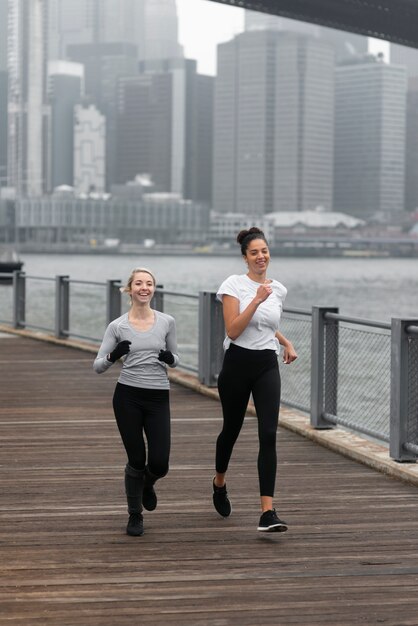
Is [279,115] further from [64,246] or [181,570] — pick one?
[181,570]

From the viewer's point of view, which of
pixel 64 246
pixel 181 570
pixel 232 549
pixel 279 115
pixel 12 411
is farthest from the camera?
pixel 279 115

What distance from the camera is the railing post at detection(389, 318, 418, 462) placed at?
25.6 feet

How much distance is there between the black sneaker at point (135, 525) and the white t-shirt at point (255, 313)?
0.99 metres

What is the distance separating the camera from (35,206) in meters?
158

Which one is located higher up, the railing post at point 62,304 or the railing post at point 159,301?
the railing post at point 159,301

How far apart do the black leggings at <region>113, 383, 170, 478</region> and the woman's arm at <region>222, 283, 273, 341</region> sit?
1.50ft

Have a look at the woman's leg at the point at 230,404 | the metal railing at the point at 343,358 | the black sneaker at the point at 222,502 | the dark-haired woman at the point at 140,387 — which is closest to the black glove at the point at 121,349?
the dark-haired woman at the point at 140,387

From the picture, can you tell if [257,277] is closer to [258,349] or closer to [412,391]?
[258,349]

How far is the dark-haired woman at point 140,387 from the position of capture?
5.76m

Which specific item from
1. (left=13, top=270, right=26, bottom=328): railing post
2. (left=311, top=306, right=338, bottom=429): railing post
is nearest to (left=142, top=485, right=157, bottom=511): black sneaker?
(left=311, top=306, right=338, bottom=429): railing post

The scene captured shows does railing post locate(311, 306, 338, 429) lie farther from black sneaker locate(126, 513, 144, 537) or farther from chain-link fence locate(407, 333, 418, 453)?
black sneaker locate(126, 513, 144, 537)

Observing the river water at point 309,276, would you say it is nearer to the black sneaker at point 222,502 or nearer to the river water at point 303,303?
the river water at point 303,303

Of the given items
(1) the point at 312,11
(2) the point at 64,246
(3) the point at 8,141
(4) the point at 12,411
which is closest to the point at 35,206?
(2) the point at 64,246

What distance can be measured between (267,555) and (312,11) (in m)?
59.6
